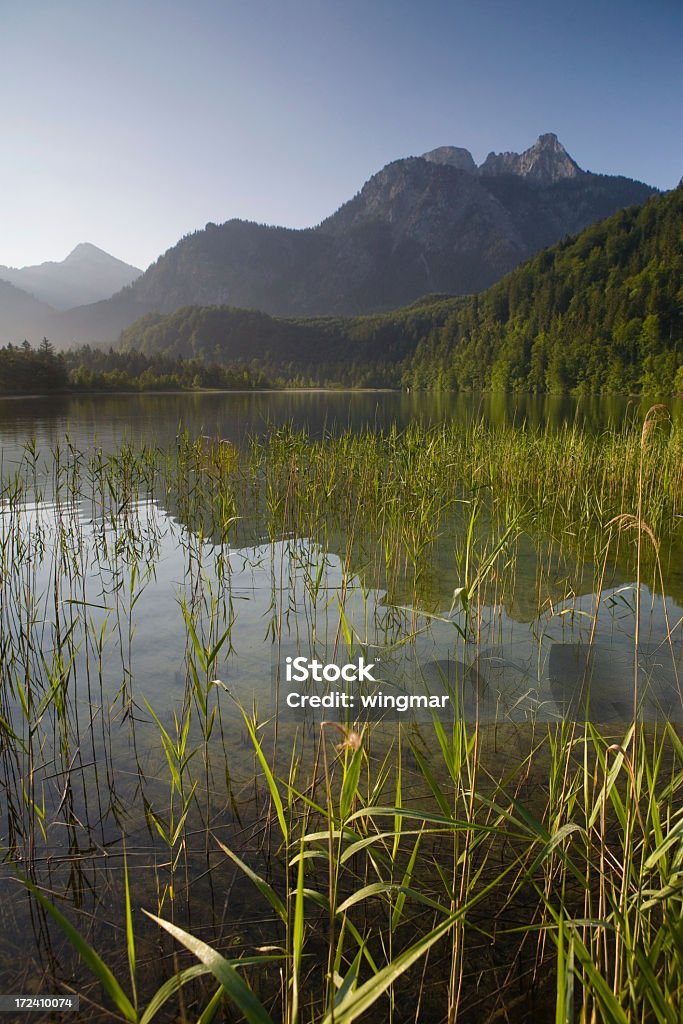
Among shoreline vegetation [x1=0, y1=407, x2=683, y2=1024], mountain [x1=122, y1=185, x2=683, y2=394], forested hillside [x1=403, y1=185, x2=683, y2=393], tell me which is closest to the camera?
shoreline vegetation [x1=0, y1=407, x2=683, y2=1024]

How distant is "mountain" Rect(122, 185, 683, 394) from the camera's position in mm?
70750

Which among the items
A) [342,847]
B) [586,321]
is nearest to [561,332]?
[586,321]

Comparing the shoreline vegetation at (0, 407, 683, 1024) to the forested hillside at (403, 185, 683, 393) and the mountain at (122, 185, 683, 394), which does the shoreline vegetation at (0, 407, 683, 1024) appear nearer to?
the mountain at (122, 185, 683, 394)

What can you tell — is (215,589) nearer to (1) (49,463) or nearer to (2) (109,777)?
(2) (109,777)

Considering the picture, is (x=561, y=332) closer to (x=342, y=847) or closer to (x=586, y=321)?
(x=586, y=321)

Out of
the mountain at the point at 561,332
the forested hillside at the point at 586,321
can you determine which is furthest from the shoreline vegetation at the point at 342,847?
the forested hillside at the point at 586,321

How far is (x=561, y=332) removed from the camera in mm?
85438

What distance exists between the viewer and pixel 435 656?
4.62 metres

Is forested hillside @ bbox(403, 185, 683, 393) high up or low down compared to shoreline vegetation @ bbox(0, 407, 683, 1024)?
up

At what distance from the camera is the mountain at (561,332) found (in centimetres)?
7075

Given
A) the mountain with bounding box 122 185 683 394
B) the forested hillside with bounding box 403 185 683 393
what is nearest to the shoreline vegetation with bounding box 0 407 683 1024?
the mountain with bounding box 122 185 683 394

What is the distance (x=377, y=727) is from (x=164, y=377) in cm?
7633

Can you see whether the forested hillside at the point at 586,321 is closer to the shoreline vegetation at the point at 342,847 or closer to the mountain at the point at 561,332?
the mountain at the point at 561,332

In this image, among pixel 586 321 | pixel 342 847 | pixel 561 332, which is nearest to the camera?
pixel 342 847
